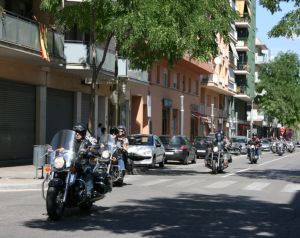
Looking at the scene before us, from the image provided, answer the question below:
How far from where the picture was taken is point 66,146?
1109 centimetres

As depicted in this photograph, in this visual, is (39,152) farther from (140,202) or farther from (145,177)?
(140,202)

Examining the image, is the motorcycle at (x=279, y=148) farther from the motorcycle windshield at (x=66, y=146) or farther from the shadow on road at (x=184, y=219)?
the motorcycle windshield at (x=66, y=146)

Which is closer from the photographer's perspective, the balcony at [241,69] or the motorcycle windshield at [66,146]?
the motorcycle windshield at [66,146]

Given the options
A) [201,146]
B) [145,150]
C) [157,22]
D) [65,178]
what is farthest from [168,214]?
[201,146]

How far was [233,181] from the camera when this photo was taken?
2052cm

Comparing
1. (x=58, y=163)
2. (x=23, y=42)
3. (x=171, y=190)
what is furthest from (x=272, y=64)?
(x=58, y=163)

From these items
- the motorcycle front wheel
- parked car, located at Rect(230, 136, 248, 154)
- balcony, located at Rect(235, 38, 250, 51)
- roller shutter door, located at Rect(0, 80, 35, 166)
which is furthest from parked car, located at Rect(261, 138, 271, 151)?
the motorcycle front wheel

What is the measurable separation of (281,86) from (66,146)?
7352 centimetres

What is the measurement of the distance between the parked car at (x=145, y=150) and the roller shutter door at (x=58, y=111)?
4373 mm

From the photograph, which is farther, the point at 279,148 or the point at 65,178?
the point at 279,148

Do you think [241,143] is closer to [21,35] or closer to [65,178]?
[21,35]

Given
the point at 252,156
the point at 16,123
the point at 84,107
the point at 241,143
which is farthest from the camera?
the point at 241,143

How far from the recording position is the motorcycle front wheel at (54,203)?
10.5 metres

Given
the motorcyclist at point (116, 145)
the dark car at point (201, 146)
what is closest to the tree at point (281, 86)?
the dark car at point (201, 146)
